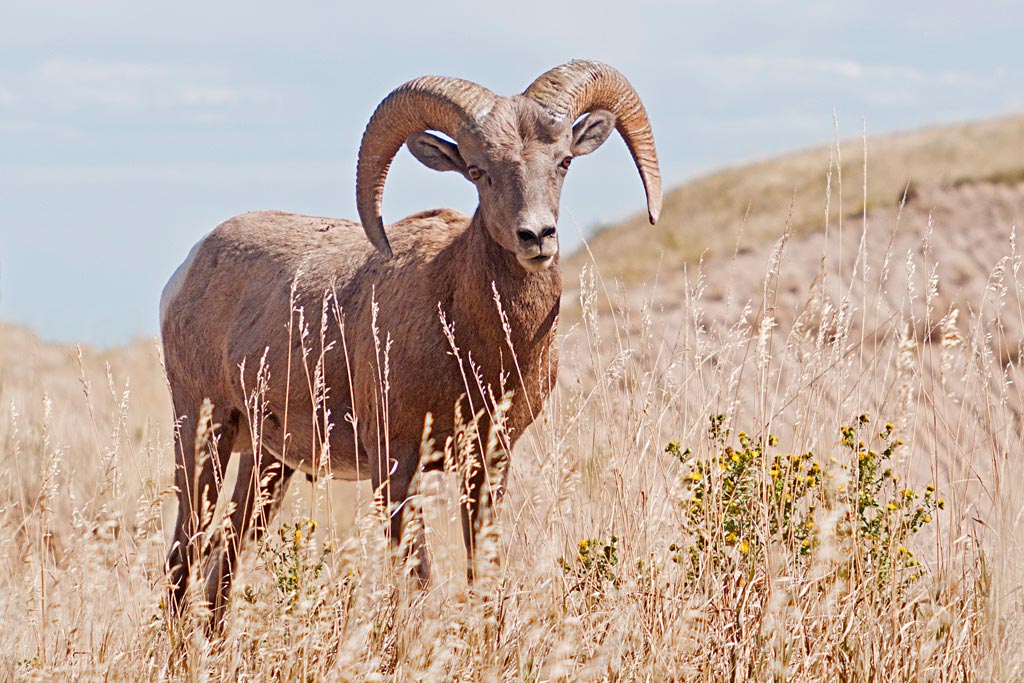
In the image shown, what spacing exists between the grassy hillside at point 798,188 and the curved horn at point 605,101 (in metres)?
16.9

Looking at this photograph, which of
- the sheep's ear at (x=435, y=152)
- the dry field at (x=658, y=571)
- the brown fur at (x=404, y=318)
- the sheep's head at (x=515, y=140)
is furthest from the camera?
the sheep's ear at (x=435, y=152)

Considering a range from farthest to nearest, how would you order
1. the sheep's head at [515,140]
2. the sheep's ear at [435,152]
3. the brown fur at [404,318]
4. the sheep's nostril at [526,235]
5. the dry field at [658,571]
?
the sheep's ear at [435,152]
the brown fur at [404,318]
the sheep's head at [515,140]
the sheep's nostril at [526,235]
the dry field at [658,571]

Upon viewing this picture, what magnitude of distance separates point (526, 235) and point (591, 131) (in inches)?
40.8

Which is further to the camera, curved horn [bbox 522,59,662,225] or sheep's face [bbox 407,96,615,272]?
curved horn [bbox 522,59,662,225]

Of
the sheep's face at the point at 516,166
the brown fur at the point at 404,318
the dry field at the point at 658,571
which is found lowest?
the dry field at the point at 658,571

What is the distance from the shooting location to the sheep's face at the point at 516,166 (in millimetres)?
4453

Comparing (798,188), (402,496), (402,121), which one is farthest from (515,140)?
(798,188)

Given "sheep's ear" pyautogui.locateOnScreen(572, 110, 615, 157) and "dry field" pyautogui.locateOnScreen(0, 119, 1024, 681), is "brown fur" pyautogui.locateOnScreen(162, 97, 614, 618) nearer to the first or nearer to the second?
"sheep's ear" pyautogui.locateOnScreen(572, 110, 615, 157)

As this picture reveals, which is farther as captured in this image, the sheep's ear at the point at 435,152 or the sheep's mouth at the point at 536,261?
the sheep's ear at the point at 435,152

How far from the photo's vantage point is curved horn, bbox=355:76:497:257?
4945mm

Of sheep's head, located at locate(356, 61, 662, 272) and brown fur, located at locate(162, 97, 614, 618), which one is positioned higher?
sheep's head, located at locate(356, 61, 662, 272)

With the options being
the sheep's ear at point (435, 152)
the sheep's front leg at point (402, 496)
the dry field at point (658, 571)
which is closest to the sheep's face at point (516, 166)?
the sheep's ear at point (435, 152)

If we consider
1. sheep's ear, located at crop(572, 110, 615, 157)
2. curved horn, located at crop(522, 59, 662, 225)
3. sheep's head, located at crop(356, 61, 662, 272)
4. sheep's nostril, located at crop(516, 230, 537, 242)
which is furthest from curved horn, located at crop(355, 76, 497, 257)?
sheep's nostril, located at crop(516, 230, 537, 242)

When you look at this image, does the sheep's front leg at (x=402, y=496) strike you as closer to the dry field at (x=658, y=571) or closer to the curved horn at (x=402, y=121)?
the dry field at (x=658, y=571)
